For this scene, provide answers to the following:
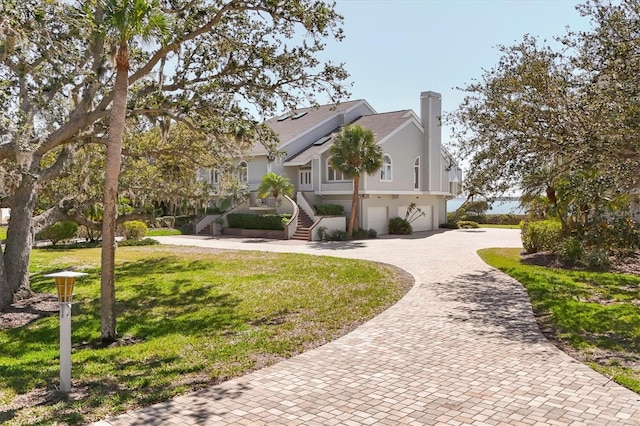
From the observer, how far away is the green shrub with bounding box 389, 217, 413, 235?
1326 inches

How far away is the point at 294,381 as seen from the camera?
6.64m

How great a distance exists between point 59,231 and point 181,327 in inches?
764

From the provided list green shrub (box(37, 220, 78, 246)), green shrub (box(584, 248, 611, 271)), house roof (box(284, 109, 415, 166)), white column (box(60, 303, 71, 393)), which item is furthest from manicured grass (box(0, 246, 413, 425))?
house roof (box(284, 109, 415, 166))

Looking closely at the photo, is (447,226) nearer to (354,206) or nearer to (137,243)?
(354,206)

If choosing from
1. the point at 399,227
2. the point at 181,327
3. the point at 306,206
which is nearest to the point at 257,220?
the point at 306,206

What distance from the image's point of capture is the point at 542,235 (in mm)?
20641

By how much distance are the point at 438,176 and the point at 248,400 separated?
32.5 m

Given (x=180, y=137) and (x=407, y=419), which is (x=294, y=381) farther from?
(x=180, y=137)

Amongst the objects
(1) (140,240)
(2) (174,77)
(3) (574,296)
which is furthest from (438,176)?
(2) (174,77)

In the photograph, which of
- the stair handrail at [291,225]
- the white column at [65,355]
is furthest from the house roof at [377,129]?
the white column at [65,355]

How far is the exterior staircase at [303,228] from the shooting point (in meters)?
29.3

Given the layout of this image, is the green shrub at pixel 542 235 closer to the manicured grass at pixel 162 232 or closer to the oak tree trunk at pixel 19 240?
the oak tree trunk at pixel 19 240

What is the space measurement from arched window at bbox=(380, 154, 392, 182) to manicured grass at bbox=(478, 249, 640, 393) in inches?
610

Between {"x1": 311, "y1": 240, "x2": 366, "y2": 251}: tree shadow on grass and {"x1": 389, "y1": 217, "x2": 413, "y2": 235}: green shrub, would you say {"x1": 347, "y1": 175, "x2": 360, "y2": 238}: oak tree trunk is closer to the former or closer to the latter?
{"x1": 311, "y1": 240, "x2": 366, "y2": 251}: tree shadow on grass
